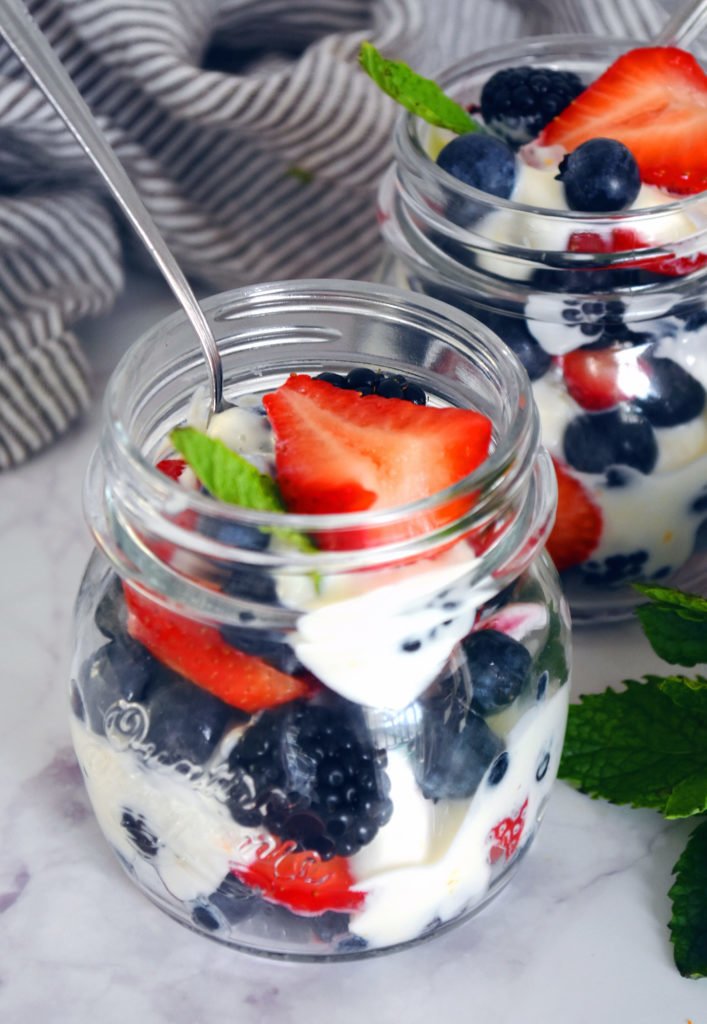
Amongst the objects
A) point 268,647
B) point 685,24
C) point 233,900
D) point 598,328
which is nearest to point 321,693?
point 268,647

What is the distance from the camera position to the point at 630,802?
86cm

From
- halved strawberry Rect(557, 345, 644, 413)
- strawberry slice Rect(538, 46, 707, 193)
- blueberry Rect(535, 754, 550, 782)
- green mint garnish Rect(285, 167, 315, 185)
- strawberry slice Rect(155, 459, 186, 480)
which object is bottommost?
blueberry Rect(535, 754, 550, 782)

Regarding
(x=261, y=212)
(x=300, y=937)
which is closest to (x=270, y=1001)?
(x=300, y=937)

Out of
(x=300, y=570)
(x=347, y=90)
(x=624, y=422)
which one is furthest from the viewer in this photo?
(x=347, y=90)

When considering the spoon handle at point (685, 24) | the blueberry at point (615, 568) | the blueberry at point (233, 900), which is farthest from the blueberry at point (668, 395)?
the blueberry at point (233, 900)

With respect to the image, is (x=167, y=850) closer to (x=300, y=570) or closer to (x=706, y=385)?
(x=300, y=570)

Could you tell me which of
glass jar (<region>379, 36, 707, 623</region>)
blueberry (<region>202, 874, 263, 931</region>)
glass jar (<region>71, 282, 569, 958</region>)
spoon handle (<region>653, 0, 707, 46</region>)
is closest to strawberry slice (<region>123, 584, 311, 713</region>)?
glass jar (<region>71, 282, 569, 958</region>)

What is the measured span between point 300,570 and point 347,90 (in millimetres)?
708

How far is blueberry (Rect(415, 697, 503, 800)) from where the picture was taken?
71 centimetres

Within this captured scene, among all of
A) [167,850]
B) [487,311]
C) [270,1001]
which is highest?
[487,311]

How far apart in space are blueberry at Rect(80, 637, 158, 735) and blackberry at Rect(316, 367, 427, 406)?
197 mm

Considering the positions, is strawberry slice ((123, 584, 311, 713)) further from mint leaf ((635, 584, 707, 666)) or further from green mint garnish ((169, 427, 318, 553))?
mint leaf ((635, 584, 707, 666))

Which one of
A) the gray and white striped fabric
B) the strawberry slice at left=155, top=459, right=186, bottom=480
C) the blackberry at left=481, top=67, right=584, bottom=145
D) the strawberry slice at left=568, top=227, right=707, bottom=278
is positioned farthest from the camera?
the gray and white striped fabric

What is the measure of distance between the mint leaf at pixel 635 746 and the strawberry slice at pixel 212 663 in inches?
10.4
